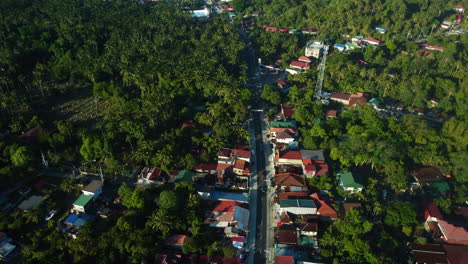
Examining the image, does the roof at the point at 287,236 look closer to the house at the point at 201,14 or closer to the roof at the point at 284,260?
the roof at the point at 284,260

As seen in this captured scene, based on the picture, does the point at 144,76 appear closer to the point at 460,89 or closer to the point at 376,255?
the point at 376,255

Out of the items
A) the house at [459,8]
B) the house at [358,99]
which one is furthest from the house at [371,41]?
the house at [459,8]

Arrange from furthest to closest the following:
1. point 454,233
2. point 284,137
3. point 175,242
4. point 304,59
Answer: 1. point 304,59
2. point 284,137
3. point 454,233
4. point 175,242

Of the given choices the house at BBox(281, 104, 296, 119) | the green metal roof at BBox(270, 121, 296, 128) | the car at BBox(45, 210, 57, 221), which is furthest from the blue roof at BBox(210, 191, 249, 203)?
the house at BBox(281, 104, 296, 119)

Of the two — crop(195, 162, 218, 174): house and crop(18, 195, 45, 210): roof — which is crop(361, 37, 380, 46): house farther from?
crop(18, 195, 45, 210): roof

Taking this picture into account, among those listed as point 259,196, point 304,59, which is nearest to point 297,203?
point 259,196

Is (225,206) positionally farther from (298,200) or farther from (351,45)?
(351,45)

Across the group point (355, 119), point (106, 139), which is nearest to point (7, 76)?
point (106, 139)
